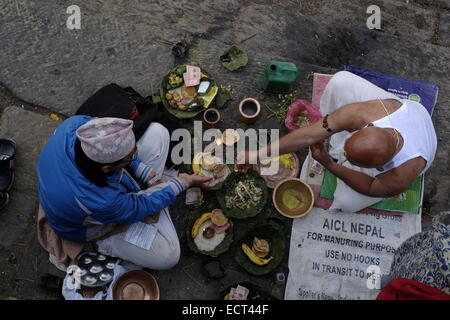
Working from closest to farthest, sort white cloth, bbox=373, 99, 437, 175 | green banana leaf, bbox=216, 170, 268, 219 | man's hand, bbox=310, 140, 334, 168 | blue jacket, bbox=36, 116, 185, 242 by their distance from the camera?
blue jacket, bbox=36, 116, 185, 242 → white cloth, bbox=373, 99, 437, 175 → man's hand, bbox=310, 140, 334, 168 → green banana leaf, bbox=216, 170, 268, 219

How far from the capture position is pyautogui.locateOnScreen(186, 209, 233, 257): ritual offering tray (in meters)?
3.53

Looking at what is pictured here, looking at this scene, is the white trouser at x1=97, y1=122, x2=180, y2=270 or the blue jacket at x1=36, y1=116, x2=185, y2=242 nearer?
the blue jacket at x1=36, y1=116, x2=185, y2=242

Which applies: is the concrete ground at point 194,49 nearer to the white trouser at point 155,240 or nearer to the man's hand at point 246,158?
the white trouser at point 155,240

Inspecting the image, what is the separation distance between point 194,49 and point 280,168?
67.5 inches

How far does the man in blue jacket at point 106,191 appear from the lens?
247 cm

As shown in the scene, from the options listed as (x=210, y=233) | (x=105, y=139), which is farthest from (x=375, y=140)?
(x=105, y=139)

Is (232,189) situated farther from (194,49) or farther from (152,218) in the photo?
(194,49)

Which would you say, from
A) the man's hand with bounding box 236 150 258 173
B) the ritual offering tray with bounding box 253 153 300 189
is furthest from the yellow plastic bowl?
the man's hand with bounding box 236 150 258 173

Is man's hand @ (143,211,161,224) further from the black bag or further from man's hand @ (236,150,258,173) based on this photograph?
man's hand @ (236,150,258,173)

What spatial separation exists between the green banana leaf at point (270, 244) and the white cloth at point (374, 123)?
626 millimetres

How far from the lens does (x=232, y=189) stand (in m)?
3.69

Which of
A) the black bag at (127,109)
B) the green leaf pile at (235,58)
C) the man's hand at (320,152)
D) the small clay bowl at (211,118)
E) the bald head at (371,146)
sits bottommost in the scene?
the small clay bowl at (211,118)

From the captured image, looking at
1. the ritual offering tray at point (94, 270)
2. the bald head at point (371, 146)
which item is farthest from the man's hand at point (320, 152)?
the ritual offering tray at point (94, 270)

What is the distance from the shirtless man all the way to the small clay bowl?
613 millimetres
